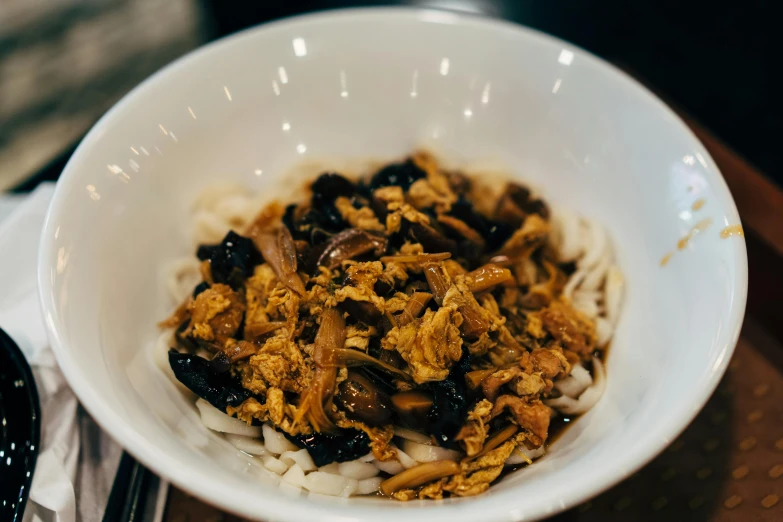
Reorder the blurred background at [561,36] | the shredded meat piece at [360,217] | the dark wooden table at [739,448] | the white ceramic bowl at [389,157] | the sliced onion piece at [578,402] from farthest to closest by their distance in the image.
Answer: the blurred background at [561,36]
the shredded meat piece at [360,217]
the sliced onion piece at [578,402]
the dark wooden table at [739,448]
the white ceramic bowl at [389,157]

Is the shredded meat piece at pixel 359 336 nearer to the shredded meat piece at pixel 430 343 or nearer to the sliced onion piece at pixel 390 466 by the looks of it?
the shredded meat piece at pixel 430 343

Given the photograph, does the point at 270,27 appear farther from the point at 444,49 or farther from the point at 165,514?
the point at 165,514

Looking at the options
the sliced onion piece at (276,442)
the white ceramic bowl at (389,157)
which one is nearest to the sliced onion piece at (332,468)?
the sliced onion piece at (276,442)

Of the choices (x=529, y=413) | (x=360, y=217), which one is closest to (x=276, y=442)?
(x=529, y=413)

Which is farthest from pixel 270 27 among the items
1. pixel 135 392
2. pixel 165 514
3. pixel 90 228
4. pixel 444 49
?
pixel 165 514

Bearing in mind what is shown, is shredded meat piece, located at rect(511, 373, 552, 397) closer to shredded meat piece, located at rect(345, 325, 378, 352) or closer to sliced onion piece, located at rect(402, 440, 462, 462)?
sliced onion piece, located at rect(402, 440, 462, 462)

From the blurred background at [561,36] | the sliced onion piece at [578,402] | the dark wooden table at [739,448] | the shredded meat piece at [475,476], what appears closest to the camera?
the shredded meat piece at [475,476]
